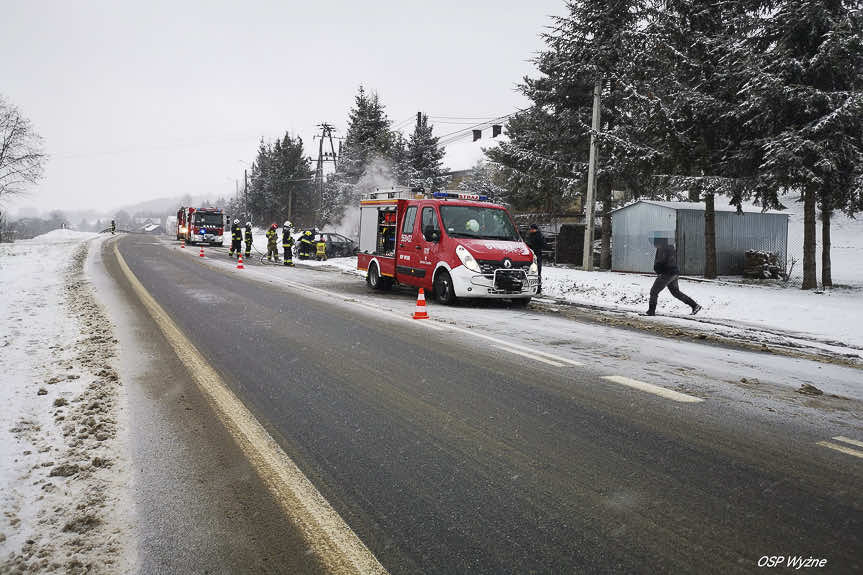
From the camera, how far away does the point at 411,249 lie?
43.9 feet

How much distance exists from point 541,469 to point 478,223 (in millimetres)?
9435

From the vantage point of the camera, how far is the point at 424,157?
43.0m

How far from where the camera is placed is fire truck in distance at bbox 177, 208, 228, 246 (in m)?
42.1

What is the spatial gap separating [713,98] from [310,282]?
44.1 feet


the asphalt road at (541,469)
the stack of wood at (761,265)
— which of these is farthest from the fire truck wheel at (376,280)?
the stack of wood at (761,265)

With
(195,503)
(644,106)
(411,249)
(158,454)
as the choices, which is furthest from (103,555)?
(644,106)

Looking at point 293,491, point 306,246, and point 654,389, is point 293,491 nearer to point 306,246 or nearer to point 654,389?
point 654,389

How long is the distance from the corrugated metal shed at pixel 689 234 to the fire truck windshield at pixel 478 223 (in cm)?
1203

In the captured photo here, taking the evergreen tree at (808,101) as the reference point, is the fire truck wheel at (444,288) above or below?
below

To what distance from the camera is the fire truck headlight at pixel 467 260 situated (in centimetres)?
1155

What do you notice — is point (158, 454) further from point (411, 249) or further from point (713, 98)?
point (713, 98)

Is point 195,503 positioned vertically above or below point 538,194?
below

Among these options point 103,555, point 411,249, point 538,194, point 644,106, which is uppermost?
point 644,106

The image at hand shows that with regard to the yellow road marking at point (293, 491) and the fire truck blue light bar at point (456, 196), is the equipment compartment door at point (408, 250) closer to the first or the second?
the fire truck blue light bar at point (456, 196)
